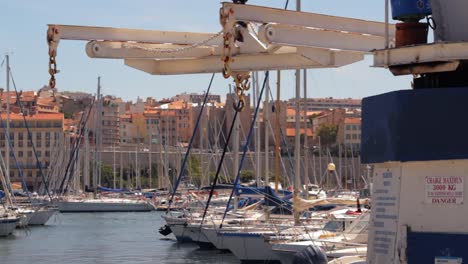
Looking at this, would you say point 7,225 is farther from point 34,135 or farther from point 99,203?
point 34,135

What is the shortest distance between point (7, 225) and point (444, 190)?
2098 inches

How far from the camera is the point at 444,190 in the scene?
9.86 metres

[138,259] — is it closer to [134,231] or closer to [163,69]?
[134,231]

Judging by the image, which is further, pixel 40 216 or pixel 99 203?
pixel 99 203

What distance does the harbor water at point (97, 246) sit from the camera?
48.8 m

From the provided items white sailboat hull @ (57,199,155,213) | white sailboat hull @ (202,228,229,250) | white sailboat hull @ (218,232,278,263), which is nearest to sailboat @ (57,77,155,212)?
white sailboat hull @ (57,199,155,213)

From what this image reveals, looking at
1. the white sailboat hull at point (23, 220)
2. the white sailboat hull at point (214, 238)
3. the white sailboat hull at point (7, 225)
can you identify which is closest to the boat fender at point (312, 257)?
the white sailboat hull at point (214, 238)

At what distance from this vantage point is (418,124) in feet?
32.3

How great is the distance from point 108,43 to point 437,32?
489 cm

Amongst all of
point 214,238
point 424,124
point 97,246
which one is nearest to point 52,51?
point 424,124

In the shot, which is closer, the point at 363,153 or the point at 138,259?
the point at 363,153


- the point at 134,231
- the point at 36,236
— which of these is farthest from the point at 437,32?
the point at 134,231

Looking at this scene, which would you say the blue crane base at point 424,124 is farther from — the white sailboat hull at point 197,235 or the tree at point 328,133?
the tree at point 328,133

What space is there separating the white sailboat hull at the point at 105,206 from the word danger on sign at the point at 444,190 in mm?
93510
